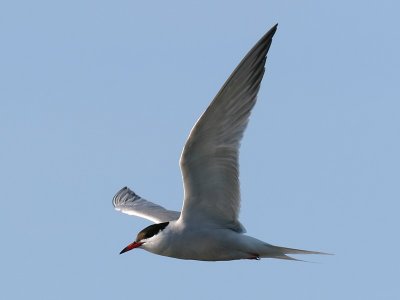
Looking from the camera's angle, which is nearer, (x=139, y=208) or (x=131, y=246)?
(x=131, y=246)

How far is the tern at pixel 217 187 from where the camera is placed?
39.8 ft

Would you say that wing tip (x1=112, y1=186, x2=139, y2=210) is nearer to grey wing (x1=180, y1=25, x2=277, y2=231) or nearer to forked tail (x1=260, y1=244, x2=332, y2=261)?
grey wing (x1=180, y1=25, x2=277, y2=231)

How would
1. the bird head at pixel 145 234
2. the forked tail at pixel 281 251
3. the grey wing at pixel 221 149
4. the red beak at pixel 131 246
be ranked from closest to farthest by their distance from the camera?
the grey wing at pixel 221 149
the forked tail at pixel 281 251
the bird head at pixel 145 234
the red beak at pixel 131 246

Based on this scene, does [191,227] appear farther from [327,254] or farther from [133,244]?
[327,254]

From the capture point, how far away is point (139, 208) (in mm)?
16438

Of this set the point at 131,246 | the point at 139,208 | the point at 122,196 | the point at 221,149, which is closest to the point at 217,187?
the point at 221,149

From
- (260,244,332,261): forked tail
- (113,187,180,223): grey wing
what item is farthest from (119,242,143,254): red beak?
(260,244,332,261): forked tail

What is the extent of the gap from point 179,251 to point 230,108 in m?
2.18

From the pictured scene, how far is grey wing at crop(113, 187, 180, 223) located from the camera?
1539 cm

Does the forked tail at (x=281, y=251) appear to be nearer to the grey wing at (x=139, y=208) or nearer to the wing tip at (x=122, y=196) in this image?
the grey wing at (x=139, y=208)

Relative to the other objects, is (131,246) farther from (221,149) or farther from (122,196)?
(122,196)

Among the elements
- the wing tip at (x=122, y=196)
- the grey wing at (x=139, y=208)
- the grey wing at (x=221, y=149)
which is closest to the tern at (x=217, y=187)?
the grey wing at (x=221, y=149)

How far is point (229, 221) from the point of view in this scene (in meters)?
13.3

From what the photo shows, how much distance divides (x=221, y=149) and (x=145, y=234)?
1808 mm
